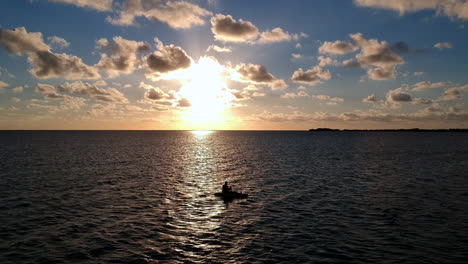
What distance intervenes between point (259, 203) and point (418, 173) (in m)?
42.6

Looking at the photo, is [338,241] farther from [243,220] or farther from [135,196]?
[135,196]

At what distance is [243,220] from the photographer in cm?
3111

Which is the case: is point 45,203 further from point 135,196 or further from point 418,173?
point 418,173

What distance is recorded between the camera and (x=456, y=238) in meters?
→ 25.1

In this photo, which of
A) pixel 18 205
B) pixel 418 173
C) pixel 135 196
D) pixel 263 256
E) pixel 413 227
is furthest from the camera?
pixel 418 173

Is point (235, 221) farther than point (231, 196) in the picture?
No

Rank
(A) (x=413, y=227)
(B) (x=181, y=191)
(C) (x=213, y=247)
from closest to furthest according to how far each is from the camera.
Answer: (C) (x=213, y=247) → (A) (x=413, y=227) → (B) (x=181, y=191)

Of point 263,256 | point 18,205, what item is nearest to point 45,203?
point 18,205

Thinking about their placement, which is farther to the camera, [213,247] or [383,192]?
[383,192]

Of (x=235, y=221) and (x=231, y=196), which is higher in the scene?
(x=231, y=196)

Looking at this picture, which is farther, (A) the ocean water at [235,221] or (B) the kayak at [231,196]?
(B) the kayak at [231,196]

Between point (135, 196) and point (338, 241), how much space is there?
93.3ft

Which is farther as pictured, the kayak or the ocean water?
the kayak

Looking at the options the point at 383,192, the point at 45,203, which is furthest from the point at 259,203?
the point at 45,203
